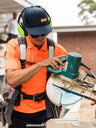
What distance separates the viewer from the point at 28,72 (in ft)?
5.98

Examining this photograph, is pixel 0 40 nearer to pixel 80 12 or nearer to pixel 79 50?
pixel 79 50

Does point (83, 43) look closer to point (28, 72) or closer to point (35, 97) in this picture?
point (35, 97)

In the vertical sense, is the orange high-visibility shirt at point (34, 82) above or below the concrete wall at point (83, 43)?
above

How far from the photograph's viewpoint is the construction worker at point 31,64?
73.9 inches

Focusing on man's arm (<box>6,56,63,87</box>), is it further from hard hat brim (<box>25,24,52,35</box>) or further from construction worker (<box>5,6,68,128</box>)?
hard hat brim (<box>25,24,52,35</box>)

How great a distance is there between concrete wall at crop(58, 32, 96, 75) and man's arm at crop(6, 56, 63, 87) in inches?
135

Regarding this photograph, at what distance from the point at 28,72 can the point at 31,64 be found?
9.4 inches

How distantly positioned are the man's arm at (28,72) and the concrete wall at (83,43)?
3.43 meters

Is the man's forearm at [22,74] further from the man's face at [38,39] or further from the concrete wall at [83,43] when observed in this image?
the concrete wall at [83,43]

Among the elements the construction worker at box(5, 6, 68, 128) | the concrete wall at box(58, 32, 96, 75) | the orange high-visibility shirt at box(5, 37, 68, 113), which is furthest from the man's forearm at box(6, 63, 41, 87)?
the concrete wall at box(58, 32, 96, 75)

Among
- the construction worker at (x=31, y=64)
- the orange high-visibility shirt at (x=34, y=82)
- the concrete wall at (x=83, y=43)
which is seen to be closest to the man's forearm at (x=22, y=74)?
the construction worker at (x=31, y=64)

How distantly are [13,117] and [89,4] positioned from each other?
178ft

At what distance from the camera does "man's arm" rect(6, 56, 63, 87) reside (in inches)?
70.4

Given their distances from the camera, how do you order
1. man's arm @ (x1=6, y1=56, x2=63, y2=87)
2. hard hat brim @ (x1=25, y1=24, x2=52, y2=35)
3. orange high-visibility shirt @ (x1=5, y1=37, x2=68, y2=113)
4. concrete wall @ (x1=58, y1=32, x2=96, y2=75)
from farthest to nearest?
concrete wall @ (x1=58, y1=32, x2=96, y2=75), orange high-visibility shirt @ (x1=5, y1=37, x2=68, y2=113), hard hat brim @ (x1=25, y1=24, x2=52, y2=35), man's arm @ (x1=6, y1=56, x2=63, y2=87)
